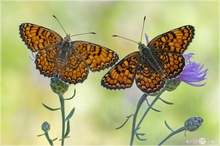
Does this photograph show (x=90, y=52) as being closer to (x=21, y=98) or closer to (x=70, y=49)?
(x=70, y=49)

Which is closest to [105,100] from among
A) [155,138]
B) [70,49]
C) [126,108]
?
[126,108]

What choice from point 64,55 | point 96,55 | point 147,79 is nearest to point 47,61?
point 64,55

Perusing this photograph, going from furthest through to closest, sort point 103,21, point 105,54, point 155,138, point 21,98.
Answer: point 103,21 → point 21,98 → point 155,138 → point 105,54

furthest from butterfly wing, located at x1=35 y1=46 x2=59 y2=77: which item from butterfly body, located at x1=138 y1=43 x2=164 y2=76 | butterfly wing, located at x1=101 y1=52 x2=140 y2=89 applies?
butterfly body, located at x1=138 y1=43 x2=164 y2=76

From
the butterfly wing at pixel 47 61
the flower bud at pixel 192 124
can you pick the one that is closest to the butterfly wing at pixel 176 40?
the flower bud at pixel 192 124

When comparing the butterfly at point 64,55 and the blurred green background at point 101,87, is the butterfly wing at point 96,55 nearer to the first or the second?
the butterfly at point 64,55

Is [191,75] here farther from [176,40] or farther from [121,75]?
[121,75]

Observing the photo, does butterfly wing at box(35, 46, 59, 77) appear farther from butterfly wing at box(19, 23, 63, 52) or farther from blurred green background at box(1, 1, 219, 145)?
blurred green background at box(1, 1, 219, 145)
